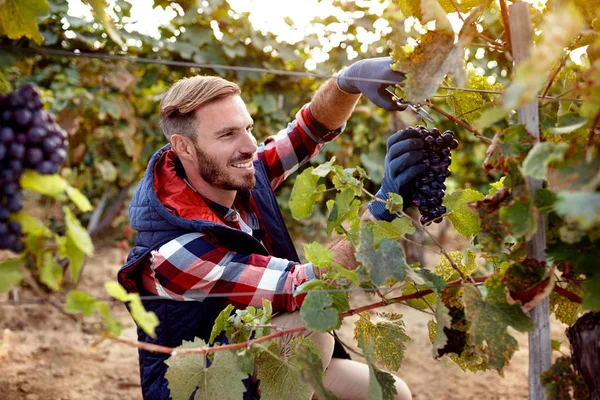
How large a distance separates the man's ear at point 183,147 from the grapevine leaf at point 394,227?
2.63ft

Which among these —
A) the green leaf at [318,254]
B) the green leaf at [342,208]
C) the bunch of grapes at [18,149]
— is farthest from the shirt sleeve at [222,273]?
the bunch of grapes at [18,149]

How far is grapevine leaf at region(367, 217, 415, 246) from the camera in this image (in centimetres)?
133

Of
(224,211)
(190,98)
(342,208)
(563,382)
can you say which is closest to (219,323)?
(342,208)

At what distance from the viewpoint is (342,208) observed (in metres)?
1.29

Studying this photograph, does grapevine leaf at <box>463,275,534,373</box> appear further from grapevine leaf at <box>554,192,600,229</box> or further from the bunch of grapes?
the bunch of grapes

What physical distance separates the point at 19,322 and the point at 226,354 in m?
2.63

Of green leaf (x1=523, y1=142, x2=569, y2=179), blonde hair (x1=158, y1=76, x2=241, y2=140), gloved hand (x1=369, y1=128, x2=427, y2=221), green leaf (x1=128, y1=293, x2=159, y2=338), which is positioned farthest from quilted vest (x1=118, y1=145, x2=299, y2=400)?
green leaf (x1=523, y1=142, x2=569, y2=179)

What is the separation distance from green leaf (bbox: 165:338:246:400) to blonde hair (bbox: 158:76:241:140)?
86cm

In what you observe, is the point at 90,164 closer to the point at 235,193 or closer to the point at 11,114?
the point at 235,193

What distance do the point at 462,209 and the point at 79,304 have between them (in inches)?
35.2

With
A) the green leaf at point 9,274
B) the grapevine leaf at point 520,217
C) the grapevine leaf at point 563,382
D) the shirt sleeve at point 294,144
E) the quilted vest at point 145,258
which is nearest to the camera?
the green leaf at point 9,274

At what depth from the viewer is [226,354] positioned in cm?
126

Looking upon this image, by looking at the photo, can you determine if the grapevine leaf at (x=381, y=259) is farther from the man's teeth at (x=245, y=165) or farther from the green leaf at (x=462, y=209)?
the man's teeth at (x=245, y=165)

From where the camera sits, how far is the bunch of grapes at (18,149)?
827mm
